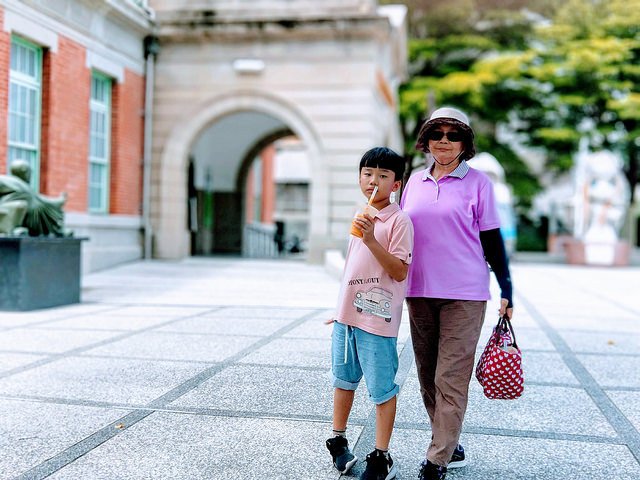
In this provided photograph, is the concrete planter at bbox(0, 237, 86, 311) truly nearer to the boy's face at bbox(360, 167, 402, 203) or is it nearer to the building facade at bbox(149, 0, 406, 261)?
the boy's face at bbox(360, 167, 402, 203)

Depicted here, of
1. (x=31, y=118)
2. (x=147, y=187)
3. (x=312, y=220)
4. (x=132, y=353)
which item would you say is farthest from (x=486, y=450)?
(x=147, y=187)

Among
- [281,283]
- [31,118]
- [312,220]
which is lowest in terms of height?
[281,283]

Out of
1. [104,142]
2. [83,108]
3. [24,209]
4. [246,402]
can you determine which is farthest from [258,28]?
[246,402]

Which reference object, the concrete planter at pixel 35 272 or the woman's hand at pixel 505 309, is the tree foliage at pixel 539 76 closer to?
the concrete planter at pixel 35 272

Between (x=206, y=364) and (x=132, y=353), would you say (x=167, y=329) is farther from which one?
(x=206, y=364)

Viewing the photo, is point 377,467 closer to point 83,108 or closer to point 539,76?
point 83,108

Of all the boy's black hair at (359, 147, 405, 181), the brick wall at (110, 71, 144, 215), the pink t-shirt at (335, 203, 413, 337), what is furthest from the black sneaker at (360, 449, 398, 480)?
the brick wall at (110, 71, 144, 215)

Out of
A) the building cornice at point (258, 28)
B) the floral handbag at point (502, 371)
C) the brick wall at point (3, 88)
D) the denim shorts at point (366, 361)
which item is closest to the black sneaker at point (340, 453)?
the denim shorts at point (366, 361)

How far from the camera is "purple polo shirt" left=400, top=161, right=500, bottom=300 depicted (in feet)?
11.3

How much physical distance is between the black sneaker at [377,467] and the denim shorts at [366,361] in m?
0.24

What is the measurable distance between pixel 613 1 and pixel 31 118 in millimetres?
23398

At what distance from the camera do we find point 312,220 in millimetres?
16969

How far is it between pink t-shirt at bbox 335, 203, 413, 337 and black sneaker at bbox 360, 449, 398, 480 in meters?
0.56

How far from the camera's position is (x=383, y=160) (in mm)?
3320
